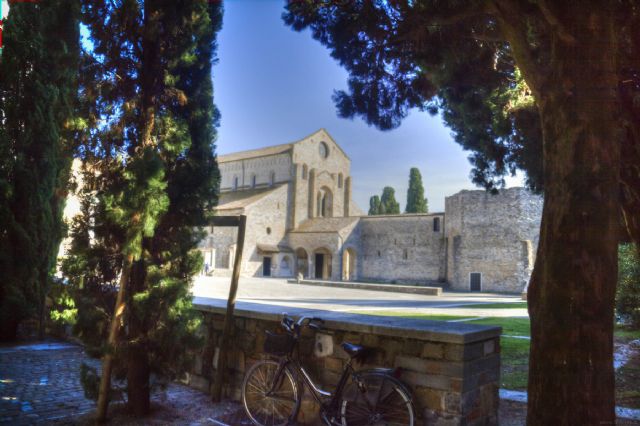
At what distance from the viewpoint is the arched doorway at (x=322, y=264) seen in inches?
1515

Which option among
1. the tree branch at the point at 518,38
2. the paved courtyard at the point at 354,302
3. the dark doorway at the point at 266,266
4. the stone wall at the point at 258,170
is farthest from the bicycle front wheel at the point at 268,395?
the stone wall at the point at 258,170

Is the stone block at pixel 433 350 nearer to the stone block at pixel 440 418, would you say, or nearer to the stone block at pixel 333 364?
the stone block at pixel 440 418

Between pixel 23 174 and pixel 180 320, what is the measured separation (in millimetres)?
5883

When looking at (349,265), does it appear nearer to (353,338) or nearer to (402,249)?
(402,249)

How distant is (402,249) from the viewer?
36594 mm

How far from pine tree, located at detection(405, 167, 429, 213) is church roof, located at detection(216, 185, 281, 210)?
13.4m

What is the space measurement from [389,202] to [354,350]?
50030 millimetres

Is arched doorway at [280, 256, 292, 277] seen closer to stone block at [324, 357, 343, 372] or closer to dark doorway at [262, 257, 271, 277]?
dark doorway at [262, 257, 271, 277]

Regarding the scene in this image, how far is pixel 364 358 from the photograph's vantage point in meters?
3.69

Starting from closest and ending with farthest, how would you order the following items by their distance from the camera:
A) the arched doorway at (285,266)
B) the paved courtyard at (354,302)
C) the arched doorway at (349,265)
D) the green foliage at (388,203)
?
the paved courtyard at (354,302) < the arched doorway at (349,265) < the arched doorway at (285,266) < the green foliage at (388,203)

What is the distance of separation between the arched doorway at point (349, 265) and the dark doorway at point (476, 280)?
1002cm

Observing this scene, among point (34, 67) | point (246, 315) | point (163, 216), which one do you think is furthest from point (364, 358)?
point (34, 67)

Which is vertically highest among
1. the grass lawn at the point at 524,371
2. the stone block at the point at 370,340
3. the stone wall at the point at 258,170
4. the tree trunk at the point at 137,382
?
the stone wall at the point at 258,170

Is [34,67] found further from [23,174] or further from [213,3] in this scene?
[213,3]
